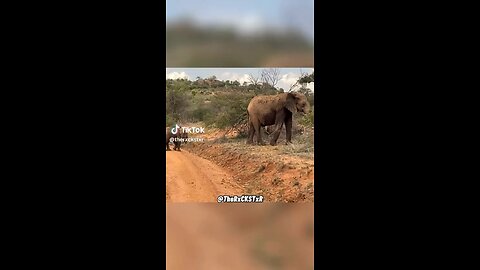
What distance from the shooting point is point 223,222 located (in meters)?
3.55

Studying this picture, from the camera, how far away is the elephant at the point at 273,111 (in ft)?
11.9

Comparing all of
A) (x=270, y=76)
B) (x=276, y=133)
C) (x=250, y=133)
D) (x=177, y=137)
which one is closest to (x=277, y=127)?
(x=276, y=133)

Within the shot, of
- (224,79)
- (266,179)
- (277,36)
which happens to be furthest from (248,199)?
(277,36)

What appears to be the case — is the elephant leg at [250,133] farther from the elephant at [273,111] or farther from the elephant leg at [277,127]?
the elephant leg at [277,127]

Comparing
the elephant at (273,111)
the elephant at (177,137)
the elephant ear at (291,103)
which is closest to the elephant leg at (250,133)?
the elephant at (273,111)

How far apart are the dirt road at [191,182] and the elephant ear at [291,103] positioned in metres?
0.54

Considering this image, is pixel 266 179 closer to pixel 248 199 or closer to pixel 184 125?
pixel 248 199

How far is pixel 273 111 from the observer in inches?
144

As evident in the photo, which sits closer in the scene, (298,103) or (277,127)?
(298,103)

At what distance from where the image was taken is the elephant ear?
3594 mm

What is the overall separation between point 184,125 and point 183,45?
47 cm

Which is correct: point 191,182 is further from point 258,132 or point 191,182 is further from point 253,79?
point 253,79

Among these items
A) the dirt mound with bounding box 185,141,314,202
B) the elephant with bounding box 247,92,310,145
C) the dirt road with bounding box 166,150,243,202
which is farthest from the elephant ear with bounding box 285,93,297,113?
the dirt road with bounding box 166,150,243,202

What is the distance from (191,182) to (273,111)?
0.64m
